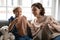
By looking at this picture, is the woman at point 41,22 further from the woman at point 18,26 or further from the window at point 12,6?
the window at point 12,6

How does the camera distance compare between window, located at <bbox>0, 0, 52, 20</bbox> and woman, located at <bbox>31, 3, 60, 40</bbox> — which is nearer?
woman, located at <bbox>31, 3, 60, 40</bbox>

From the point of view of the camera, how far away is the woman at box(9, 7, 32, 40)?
246cm

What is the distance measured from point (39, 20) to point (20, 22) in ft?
1.06

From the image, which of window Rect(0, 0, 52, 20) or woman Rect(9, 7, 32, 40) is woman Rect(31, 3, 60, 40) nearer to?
woman Rect(9, 7, 32, 40)

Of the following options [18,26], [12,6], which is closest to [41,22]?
[18,26]

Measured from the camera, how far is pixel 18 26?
8.18 ft

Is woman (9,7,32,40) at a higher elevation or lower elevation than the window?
lower

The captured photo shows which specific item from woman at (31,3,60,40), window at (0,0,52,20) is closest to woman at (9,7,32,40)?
woman at (31,3,60,40)

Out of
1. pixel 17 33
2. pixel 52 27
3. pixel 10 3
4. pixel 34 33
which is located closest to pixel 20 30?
pixel 17 33

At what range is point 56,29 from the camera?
250 centimetres

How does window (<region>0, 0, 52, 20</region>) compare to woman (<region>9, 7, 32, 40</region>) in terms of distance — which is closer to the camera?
woman (<region>9, 7, 32, 40</region>)

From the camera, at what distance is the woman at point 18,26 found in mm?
2457

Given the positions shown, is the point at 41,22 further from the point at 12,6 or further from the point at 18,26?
the point at 12,6

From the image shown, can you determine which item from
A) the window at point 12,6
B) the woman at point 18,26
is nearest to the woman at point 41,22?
the woman at point 18,26
